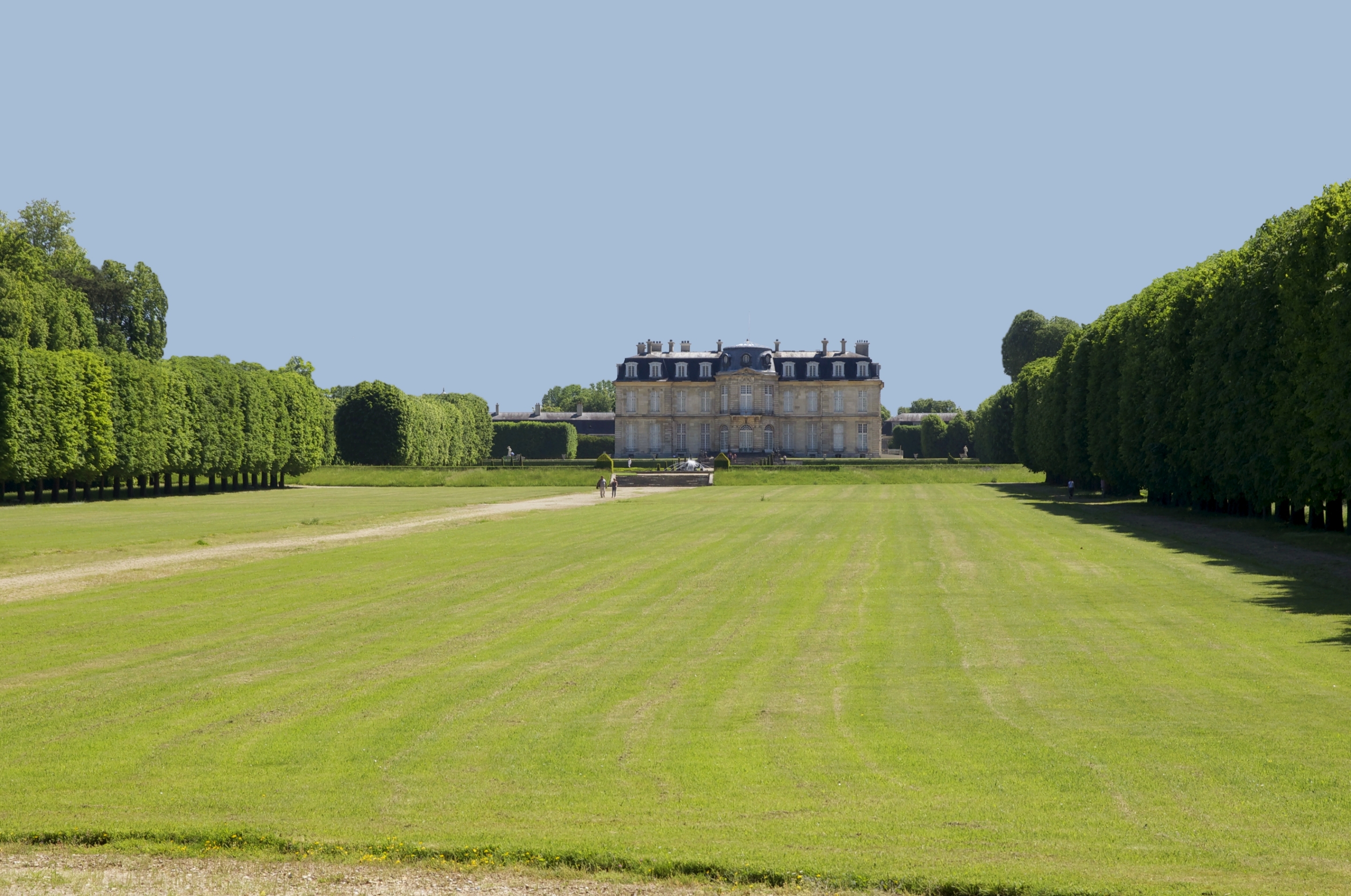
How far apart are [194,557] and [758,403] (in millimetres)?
92623

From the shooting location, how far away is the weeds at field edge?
6332 millimetres

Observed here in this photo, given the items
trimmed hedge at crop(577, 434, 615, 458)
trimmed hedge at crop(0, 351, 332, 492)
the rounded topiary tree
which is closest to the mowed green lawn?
trimmed hedge at crop(0, 351, 332, 492)

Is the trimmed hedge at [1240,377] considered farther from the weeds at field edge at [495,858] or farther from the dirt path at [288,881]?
the dirt path at [288,881]

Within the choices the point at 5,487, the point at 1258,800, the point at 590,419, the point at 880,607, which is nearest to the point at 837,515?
the point at 880,607

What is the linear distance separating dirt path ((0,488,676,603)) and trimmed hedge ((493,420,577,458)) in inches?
3275

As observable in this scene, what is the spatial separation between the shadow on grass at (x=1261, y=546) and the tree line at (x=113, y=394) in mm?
37297

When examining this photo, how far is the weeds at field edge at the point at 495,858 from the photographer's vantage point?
6.33m

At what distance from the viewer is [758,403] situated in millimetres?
115000

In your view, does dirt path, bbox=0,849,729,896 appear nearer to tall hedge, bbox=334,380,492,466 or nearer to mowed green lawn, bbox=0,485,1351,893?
mowed green lawn, bbox=0,485,1351,893

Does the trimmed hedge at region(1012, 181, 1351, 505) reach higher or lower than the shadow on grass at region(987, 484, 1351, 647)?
higher

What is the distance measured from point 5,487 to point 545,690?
5058 centimetres

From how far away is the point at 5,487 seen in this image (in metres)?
54.0

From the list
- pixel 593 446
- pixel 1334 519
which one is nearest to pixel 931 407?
pixel 593 446

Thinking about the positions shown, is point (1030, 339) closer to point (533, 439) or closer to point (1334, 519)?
point (533, 439)
